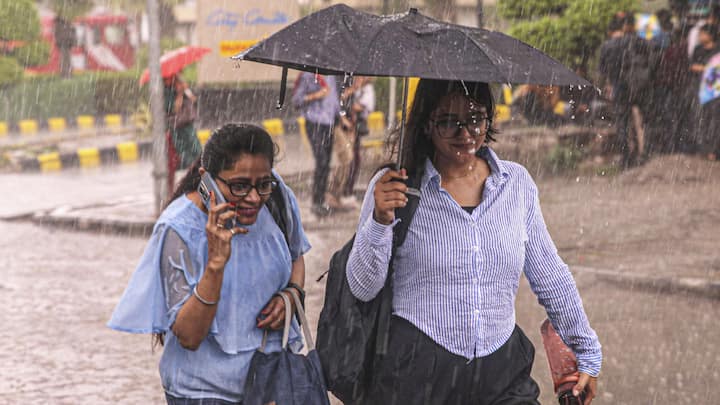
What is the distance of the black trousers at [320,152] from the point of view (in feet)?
36.9

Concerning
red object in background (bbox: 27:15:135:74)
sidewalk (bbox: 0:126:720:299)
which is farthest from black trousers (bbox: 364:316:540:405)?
red object in background (bbox: 27:15:135:74)

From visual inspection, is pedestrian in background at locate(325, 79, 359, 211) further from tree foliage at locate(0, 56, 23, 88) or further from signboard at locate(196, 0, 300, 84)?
tree foliage at locate(0, 56, 23, 88)

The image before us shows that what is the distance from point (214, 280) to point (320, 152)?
27.2 ft

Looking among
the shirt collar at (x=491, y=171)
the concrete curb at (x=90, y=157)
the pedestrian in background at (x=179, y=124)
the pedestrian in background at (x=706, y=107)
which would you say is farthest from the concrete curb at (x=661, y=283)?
the concrete curb at (x=90, y=157)

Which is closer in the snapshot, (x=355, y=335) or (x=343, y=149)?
(x=355, y=335)

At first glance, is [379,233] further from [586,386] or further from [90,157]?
[90,157]

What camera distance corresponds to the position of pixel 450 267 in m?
3.15

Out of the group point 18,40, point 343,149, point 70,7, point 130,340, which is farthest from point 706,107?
point 70,7

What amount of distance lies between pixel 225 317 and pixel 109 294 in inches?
220

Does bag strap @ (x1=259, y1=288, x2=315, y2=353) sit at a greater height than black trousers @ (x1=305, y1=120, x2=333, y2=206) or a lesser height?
greater

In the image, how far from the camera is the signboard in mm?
17531

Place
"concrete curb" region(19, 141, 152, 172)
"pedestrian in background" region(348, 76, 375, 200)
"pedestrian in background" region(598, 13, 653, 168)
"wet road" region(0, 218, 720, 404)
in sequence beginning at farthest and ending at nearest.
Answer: "concrete curb" region(19, 141, 152, 172), "pedestrian in background" region(598, 13, 653, 168), "pedestrian in background" region(348, 76, 375, 200), "wet road" region(0, 218, 720, 404)

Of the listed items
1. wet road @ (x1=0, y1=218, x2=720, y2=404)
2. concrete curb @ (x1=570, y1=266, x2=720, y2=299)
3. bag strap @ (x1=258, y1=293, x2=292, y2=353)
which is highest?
bag strap @ (x1=258, y1=293, x2=292, y2=353)

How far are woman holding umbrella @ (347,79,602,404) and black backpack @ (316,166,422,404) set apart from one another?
0.03 m
